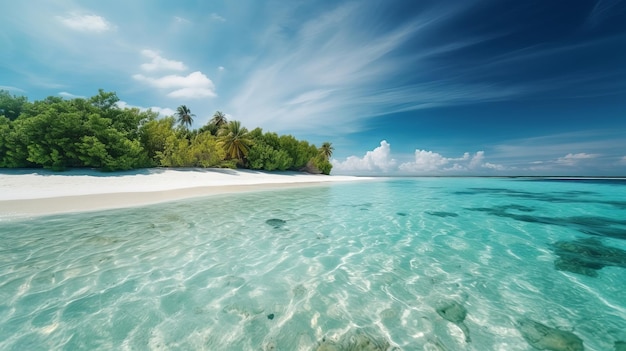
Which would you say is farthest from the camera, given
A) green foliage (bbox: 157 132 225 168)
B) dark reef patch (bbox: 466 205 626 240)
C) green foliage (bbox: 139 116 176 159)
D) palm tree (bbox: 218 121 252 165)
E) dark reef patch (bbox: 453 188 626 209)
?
palm tree (bbox: 218 121 252 165)

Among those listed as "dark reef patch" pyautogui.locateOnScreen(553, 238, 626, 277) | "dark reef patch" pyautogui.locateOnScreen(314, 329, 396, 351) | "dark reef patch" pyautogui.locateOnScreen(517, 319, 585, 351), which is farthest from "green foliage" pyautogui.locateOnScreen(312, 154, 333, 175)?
"dark reef patch" pyautogui.locateOnScreen(314, 329, 396, 351)

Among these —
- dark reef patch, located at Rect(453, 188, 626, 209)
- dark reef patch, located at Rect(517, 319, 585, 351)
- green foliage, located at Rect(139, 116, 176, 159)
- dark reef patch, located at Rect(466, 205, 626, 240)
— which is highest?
green foliage, located at Rect(139, 116, 176, 159)

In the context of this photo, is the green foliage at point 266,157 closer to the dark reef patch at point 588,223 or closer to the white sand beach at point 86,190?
the white sand beach at point 86,190

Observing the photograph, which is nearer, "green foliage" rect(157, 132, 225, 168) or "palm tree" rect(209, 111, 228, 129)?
"green foliage" rect(157, 132, 225, 168)

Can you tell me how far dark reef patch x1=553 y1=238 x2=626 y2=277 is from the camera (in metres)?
5.43

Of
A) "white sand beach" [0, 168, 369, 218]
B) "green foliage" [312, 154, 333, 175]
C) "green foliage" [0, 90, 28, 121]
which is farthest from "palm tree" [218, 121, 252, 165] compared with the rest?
"green foliage" [0, 90, 28, 121]

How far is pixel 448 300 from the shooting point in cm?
396

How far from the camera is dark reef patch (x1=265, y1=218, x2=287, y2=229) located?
8.91 metres

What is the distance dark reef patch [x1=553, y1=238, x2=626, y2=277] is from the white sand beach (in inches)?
671

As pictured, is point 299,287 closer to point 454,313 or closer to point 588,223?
point 454,313

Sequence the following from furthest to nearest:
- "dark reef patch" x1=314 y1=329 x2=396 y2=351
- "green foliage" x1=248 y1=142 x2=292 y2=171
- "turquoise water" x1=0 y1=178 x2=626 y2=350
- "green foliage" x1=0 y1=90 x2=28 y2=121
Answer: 1. "green foliage" x1=248 y1=142 x2=292 y2=171
2. "green foliage" x1=0 y1=90 x2=28 y2=121
3. "turquoise water" x1=0 y1=178 x2=626 y2=350
4. "dark reef patch" x1=314 y1=329 x2=396 y2=351

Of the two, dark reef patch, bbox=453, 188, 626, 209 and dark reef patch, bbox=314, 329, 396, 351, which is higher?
dark reef patch, bbox=453, 188, 626, 209

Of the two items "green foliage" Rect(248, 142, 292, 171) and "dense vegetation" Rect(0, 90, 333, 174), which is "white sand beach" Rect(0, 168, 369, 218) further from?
"green foliage" Rect(248, 142, 292, 171)

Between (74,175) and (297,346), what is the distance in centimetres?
2789
